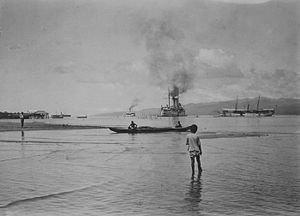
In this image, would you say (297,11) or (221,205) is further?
(297,11)

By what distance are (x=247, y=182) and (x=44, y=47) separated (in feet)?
38.6

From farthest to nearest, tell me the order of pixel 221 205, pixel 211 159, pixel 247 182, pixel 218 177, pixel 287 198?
pixel 211 159, pixel 218 177, pixel 247 182, pixel 287 198, pixel 221 205

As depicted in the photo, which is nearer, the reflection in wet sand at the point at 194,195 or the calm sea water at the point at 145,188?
the calm sea water at the point at 145,188

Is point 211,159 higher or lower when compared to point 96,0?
lower

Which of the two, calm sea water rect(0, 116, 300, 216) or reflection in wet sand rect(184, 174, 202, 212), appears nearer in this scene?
calm sea water rect(0, 116, 300, 216)

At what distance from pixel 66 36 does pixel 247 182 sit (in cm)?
1010

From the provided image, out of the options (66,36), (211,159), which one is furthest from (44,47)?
(211,159)

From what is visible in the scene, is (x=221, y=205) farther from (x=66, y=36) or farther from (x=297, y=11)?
(x=66, y=36)

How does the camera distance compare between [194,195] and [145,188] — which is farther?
[145,188]

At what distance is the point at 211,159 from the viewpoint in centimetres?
1588

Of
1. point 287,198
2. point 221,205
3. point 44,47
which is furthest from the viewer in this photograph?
point 44,47

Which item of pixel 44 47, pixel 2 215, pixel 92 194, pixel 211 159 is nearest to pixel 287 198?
pixel 92 194

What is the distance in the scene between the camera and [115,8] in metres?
14.7

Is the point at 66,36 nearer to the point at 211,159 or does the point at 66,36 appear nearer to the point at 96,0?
the point at 96,0
